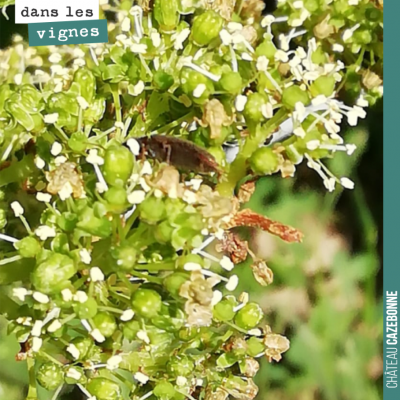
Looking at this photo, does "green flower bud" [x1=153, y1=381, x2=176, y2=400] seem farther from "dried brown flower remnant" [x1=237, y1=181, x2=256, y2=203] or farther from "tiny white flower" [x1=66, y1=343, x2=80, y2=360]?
"dried brown flower remnant" [x1=237, y1=181, x2=256, y2=203]

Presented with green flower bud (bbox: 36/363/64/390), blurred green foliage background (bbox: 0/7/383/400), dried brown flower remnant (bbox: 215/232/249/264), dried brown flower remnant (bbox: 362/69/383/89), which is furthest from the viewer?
blurred green foliage background (bbox: 0/7/383/400)

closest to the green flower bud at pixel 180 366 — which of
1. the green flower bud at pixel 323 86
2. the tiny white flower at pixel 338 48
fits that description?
the green flower bud at pixel 323 86

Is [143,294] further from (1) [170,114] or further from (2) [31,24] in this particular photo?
(2) [31,24]

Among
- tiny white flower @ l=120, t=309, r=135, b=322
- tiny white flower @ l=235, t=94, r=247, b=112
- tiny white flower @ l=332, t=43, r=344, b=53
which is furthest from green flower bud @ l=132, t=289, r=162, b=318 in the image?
tiny white flower @ l=332, t=43, r=344, b=53

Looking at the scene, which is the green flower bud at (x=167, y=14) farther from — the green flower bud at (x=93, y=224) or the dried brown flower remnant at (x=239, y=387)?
the dried brown flower remnant at (x=239, y=387)

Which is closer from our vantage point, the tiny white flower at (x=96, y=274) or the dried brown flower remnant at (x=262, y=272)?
the tiny white flower at (x=96, y=274)

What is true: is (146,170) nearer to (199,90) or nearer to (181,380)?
(199,90)
